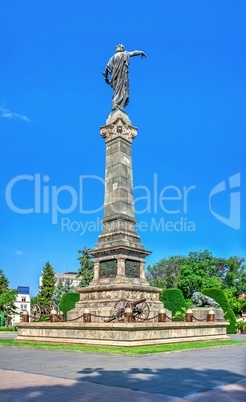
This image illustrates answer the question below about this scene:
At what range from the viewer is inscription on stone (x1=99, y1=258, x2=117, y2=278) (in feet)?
68.2

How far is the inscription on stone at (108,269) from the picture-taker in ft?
68.2

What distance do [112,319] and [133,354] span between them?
4.83m

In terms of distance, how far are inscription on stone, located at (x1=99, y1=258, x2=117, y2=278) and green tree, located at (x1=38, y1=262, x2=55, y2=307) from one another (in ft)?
183

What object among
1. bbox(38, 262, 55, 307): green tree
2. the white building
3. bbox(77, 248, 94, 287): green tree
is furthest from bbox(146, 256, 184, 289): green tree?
the white building

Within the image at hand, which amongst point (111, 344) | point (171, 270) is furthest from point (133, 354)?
point (171, 270)

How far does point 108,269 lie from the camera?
69.4ft

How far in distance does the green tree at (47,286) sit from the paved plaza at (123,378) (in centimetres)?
6534

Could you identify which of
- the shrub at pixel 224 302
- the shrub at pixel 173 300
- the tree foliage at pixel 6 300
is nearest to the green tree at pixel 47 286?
the tree foliage at pixel 6 300

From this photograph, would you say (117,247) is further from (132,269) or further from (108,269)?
(132,269)

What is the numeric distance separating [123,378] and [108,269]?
12.7 m

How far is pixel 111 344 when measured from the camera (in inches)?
572

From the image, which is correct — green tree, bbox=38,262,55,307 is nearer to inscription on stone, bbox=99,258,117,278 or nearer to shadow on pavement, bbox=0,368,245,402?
inscription on stone, bbox=99,258,117,278

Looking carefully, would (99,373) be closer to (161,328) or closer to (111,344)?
(111,344)

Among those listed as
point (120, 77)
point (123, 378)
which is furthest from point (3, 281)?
point (123, 378)
